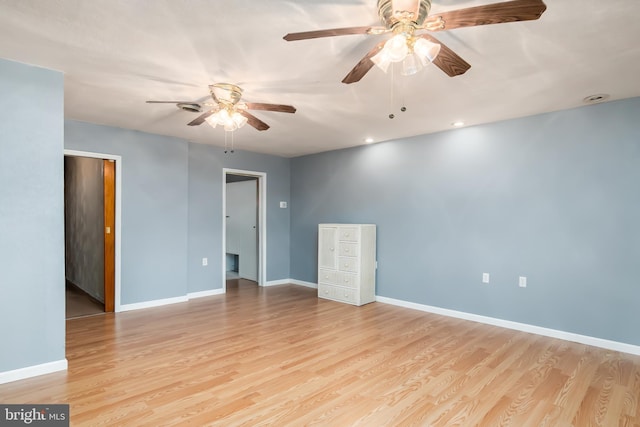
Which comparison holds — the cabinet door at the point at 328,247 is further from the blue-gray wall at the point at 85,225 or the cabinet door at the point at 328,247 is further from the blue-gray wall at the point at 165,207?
the blue-gray wall at the point at 85,225

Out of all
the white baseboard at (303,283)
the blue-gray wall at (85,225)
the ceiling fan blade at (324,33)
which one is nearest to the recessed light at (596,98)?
the ceiling fan blade at (324,33)

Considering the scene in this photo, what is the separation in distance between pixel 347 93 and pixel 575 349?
3.24 metres

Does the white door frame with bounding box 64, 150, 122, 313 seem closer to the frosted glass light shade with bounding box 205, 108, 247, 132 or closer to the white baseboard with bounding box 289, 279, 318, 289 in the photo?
the frosted glass light shade with bounding box 205, 108, 247, 132

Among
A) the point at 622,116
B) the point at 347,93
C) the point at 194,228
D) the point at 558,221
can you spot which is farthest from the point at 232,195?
the point at 622,116

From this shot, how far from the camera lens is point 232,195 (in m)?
6.92

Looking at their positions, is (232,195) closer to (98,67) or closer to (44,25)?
(98,67)

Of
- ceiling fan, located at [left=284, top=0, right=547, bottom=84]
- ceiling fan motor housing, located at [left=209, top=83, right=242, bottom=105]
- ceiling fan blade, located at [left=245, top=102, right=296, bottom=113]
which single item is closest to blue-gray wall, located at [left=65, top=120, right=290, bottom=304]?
ceiling fan motor housing, located at [left=209, top=83, right=242, bottom=105]

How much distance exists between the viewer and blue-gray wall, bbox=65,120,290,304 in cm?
439

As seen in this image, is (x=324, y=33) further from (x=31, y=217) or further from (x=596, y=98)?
(x=596, y=98)

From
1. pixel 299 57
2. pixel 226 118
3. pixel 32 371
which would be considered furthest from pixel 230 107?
pixel 32 371

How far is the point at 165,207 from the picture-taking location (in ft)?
15.6

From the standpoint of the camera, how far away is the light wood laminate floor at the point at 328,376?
2.13 metres

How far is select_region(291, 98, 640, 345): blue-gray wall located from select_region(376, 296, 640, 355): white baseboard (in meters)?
0.05

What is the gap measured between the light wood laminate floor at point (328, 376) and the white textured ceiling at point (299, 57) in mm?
2345
